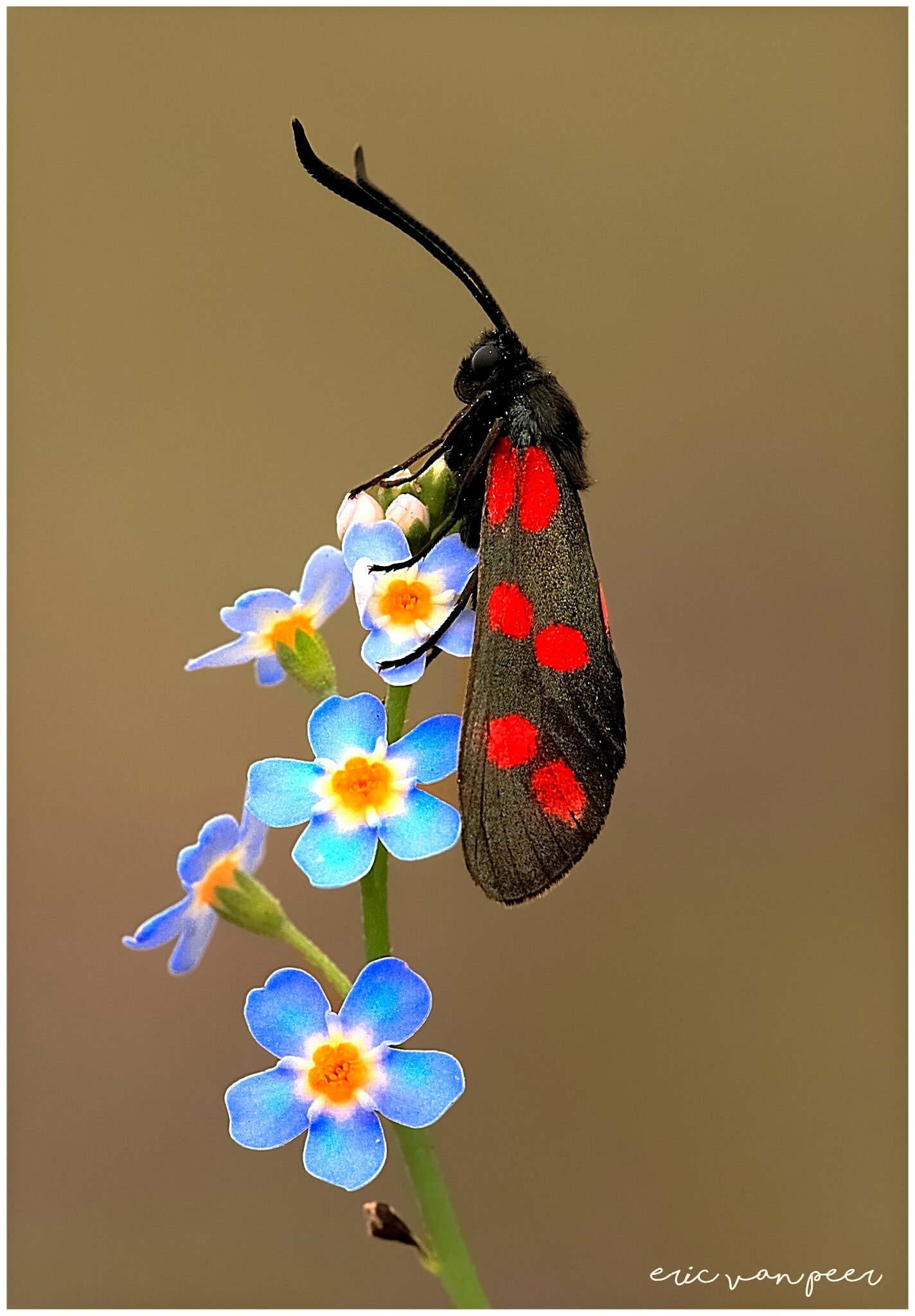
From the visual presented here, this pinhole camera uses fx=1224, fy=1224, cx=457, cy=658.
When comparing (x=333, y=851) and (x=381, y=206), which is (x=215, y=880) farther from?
(x=381, y=206)

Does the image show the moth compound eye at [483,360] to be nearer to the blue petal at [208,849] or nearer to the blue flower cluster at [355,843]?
the blue flower cluster at [355,843]

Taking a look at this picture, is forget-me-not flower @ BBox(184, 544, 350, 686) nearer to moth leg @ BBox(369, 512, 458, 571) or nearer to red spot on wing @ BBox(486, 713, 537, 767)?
moth leg @ BBox(369, 512, 458, 571)

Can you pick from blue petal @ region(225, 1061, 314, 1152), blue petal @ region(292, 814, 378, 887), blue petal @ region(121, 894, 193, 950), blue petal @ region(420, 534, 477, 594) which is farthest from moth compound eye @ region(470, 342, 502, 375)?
blue petal @ region(225, 1061, 314, 1152)

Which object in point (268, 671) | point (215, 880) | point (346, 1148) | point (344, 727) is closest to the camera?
point (346, 1148)

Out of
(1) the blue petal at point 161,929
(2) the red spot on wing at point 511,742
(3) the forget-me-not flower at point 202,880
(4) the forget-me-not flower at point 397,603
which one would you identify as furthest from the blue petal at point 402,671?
(1) the blue petal at point 161,929

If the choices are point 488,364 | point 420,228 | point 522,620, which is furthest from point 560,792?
point 420,228

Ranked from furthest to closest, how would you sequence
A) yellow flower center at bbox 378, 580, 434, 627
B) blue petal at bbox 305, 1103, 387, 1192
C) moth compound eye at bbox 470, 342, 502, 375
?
1. moth compound eye at bbox 470, 342, 502, 375
2. yellow flower center at bbox 378, 580, 434, 627
3. blue petal at bbox 305, 1103, 387, 1192
